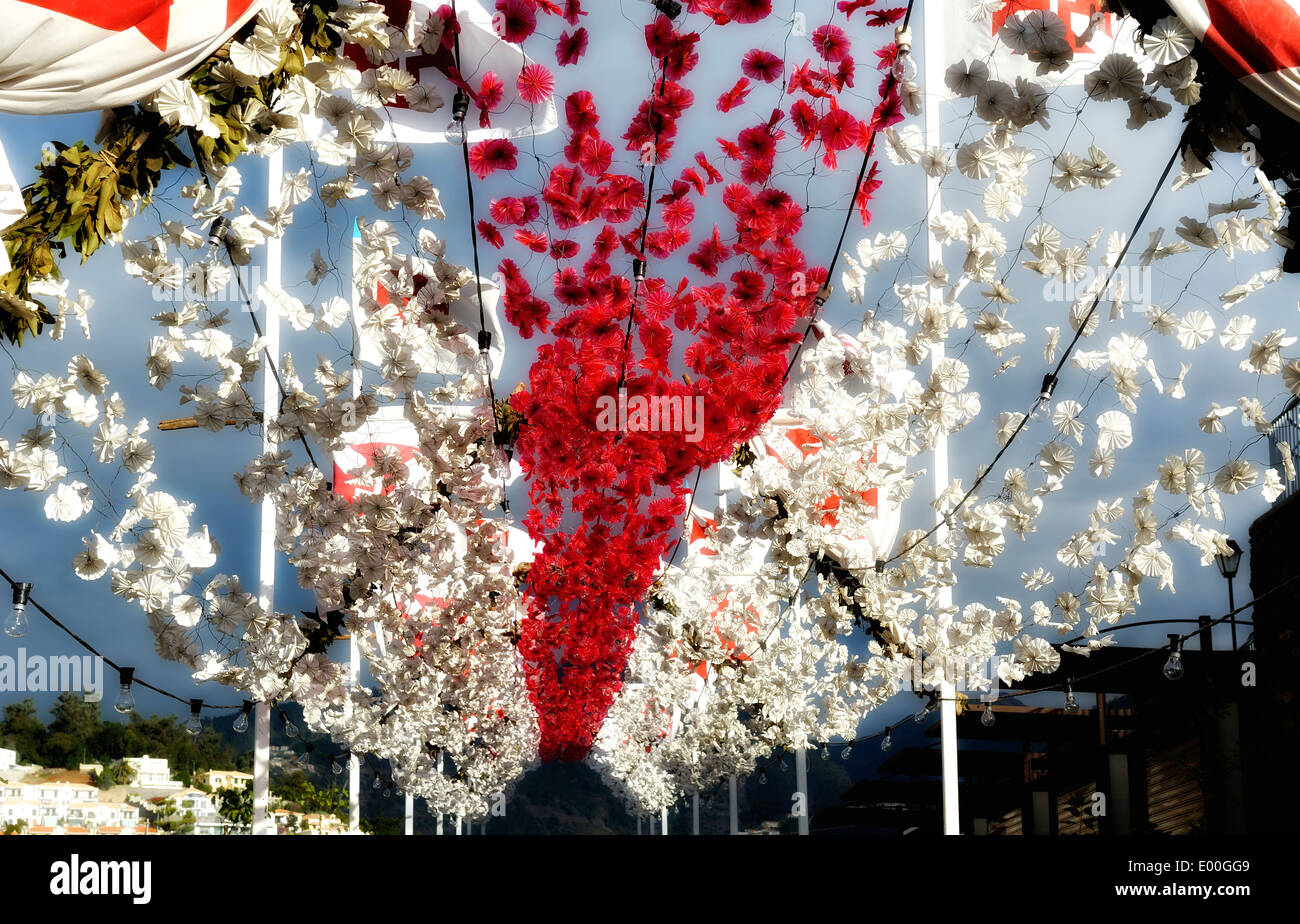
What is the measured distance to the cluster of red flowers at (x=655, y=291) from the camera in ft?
14.8

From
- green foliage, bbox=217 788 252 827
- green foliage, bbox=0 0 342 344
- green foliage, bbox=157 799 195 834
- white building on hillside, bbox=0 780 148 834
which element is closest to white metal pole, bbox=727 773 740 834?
green foliage, bbox=217 788 252 827

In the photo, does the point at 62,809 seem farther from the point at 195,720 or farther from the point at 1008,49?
the point at 1008,49

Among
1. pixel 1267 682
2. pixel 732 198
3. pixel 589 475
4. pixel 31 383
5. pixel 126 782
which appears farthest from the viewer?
pixel 126 782

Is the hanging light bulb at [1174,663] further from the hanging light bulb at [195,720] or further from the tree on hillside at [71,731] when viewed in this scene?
the tree on hillside at [71,731]

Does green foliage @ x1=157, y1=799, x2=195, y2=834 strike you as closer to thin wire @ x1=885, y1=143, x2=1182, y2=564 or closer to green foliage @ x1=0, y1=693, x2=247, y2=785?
green foliage @ x1=0, y1=693, x2=247, y2=785

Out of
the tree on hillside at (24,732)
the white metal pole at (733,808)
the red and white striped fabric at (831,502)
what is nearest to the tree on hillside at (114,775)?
the tree on hillside at (24,732)

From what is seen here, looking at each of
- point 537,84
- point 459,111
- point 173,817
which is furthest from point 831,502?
point 173,817

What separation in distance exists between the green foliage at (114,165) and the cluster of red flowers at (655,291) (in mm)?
1024

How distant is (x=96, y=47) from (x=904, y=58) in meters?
2.64
